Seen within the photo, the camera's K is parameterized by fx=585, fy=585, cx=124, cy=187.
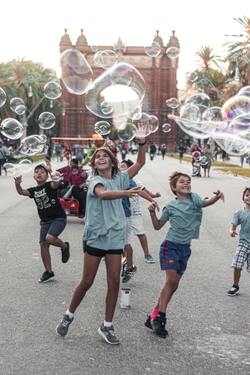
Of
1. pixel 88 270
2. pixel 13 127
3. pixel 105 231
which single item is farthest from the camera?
pixel 13 127

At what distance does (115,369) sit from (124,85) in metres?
7.47

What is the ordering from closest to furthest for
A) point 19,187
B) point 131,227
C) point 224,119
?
point 19,187 → point 131,227 → point 224,119

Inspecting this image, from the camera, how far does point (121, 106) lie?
10.3 meters

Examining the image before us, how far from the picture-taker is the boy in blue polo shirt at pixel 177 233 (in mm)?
5184

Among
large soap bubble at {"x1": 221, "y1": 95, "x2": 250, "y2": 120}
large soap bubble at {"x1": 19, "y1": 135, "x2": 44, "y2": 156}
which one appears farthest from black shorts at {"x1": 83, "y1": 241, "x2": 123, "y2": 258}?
large soap bubble at {"x1": 19, "y1": 135, "x2": 44, "y2": 156}

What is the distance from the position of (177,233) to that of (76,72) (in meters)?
7.43

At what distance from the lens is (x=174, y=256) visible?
17.1ft

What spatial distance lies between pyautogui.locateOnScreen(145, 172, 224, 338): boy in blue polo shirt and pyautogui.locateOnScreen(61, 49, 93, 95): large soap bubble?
6.92 metres

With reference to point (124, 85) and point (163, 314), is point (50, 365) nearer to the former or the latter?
point (163, 314)

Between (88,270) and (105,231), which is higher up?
(105,231)

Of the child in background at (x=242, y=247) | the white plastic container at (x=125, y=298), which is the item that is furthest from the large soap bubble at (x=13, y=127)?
the white plastic container at (x=125, y=298)

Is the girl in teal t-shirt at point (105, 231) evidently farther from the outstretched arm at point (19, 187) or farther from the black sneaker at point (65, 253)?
the black sneaker at point (65, 253)

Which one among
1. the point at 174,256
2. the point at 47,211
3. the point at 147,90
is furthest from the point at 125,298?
the point at 147,90

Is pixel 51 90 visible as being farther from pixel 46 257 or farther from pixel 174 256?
pixel 174 256
